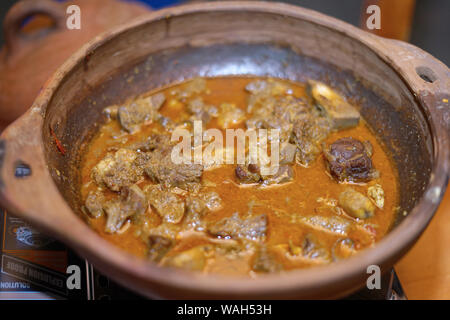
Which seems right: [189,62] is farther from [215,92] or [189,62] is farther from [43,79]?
[43,79]

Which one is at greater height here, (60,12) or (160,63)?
(60,12)

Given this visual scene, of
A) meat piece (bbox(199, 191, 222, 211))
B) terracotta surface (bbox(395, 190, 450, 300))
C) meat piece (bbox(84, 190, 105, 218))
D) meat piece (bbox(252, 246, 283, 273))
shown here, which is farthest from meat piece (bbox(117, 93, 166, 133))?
terracotta surface (bbox(395, 190, 450, 300))

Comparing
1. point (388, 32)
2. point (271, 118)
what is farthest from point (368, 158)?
point (388, 32)

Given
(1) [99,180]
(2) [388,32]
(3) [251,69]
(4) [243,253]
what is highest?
(2) [388,32]

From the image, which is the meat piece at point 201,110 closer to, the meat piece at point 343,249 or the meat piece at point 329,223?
the meat piece at point 329,223

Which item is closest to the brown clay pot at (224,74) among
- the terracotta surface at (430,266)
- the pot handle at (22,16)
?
the terracotta surface at (430,266)
